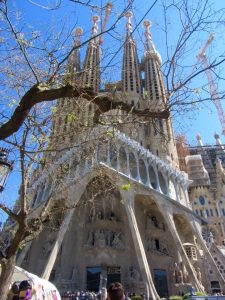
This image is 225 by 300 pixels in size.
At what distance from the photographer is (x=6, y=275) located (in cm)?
578

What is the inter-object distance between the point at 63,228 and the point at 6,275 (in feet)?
52.9

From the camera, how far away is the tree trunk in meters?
5.57

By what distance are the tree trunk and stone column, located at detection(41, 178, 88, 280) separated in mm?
13848

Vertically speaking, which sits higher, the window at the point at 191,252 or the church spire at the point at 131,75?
the church spire at the point at 131,75

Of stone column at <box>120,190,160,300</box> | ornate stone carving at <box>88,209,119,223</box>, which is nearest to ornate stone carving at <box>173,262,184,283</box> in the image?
stone column at <box>120,190,160,300</box>

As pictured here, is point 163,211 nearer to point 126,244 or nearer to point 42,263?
point 126,244

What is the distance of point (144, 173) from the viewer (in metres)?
26.5

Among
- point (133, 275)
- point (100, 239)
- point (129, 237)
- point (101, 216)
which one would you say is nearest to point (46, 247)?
point (100, 239)

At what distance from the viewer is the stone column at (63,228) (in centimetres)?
1948

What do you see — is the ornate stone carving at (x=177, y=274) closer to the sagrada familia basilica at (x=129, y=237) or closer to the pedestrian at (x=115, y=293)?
the sagrada familia basilica at (x=129, y=237)

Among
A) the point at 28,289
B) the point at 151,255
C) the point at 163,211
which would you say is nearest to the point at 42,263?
→ the point at 151,255

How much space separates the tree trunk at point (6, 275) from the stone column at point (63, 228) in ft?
45.4

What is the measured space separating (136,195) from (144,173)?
2876mm

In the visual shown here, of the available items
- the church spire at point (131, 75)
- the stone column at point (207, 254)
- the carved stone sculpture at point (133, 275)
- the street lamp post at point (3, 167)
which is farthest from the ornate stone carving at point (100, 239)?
the church spire at point (131, 75)
